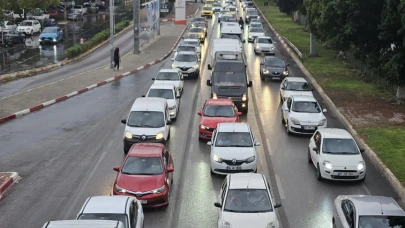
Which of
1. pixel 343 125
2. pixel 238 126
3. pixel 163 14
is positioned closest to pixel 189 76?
pixel 343 125

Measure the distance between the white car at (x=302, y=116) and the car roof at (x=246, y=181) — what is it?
10.2 meters

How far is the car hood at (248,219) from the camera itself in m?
15.0

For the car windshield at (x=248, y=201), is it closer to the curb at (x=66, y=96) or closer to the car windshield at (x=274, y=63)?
the curb at (x=66, y=96)

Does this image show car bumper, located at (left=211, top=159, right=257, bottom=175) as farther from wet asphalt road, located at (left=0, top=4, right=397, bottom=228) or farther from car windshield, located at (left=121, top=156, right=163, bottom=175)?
car windshield, located at (left=121, top=156, right=163, bottom=175)

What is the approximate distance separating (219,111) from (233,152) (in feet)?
19.3

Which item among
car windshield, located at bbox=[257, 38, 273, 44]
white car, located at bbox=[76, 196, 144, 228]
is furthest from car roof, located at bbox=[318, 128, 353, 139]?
car windshield, located at bbox=[257, 38, 273, 44]

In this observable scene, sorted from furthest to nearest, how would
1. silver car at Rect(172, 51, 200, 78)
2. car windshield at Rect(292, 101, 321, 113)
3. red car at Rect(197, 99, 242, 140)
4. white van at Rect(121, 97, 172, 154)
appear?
silver car at Rect(172, 51, 200, 78)
car windshield at Rect(292, 101, 321, 113)
red car at Rect(197, 99, 242, 140)
white van at Rect(121, 97, 172, 154)

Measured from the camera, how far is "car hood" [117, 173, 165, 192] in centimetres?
1767

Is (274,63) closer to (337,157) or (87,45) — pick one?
(337,157)

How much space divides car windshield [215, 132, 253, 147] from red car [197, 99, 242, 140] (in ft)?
11.2

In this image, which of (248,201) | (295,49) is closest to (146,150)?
(248,201)

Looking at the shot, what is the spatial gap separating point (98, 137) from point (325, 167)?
1011 centimetres

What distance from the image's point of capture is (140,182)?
17.9m

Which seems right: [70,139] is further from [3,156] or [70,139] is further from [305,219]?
[305,219]
